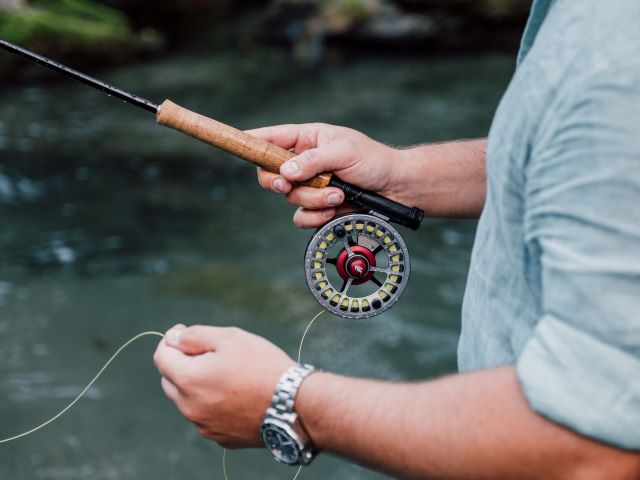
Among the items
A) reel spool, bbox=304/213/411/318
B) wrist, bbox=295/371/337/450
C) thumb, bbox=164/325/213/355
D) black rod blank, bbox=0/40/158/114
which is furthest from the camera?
reel spool, bbox=304/213/411/318

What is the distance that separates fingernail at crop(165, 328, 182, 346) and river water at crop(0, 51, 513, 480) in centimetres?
46

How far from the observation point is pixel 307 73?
388 inches

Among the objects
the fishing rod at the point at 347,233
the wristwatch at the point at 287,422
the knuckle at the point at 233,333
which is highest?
the fishing rod at the point at 347,233

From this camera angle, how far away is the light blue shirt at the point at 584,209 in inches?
32.4

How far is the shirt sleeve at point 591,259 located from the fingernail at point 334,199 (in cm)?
68

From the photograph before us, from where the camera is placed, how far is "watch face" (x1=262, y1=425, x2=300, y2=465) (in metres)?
1.10

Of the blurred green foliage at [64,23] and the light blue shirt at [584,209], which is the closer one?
the light blue shirt at [584,209]

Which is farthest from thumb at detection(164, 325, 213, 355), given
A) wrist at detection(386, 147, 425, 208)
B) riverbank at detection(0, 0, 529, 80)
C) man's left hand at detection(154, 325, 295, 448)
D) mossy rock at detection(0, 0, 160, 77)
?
riverbank at detection(0, 0, 529, 80)

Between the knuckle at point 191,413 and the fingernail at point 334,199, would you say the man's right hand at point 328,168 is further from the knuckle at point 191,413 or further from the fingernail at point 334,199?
the knuckle at point 191,413

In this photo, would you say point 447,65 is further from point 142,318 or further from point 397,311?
point 142,318

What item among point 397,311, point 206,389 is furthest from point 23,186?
point 206,389

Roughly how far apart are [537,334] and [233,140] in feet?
2.83

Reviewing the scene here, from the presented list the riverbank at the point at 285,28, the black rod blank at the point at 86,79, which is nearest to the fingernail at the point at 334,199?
the black rod blank at the point at 86,79

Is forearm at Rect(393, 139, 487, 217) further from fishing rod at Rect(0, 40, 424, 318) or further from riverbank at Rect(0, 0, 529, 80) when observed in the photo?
riverbank at Rect(0, 0, 529, 80)
